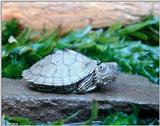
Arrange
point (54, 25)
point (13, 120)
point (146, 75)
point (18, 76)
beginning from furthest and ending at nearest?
1. point (54, 25)
2. point (146, 75)
3. point (18, 76)
4. point (13, 120)

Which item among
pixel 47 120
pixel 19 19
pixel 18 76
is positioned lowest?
pixel 47 120

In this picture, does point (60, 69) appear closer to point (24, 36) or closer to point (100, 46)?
point (100, 46)

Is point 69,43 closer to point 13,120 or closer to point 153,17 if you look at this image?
point 153,17

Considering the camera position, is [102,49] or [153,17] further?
[153,17]

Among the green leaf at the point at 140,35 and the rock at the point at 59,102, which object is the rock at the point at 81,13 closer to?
the green leaf at the point at 140,35

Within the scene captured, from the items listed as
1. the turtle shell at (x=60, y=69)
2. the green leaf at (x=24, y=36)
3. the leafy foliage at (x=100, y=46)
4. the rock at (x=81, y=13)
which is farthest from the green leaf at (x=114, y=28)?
the turtle shell at (x=60, y=69)

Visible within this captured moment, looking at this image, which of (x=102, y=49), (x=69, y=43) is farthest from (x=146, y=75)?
(x=69, y=43)
